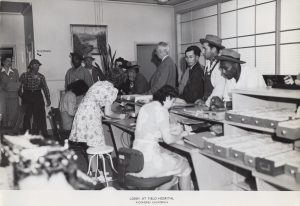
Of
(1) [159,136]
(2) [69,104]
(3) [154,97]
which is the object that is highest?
(3) [154,97]

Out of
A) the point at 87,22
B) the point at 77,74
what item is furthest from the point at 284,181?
the point at 87,22

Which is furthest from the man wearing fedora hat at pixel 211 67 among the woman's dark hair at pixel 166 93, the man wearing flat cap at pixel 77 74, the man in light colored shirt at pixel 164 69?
the man wearing flat cap at pixel 77 74

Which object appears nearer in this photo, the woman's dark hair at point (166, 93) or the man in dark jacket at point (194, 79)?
the woman's dark hair at point (166, 93)

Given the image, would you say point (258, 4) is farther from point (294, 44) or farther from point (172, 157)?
point (172, 157)

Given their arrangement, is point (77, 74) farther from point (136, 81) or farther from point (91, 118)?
point (91, 118)

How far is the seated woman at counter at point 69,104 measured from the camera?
3471 millimetres

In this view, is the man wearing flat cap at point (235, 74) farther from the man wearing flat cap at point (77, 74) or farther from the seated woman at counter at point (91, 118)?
the man wearing flat cap at point (77, 74)

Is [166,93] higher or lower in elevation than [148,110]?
higher

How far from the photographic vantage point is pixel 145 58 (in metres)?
6.77

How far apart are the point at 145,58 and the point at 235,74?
446cm

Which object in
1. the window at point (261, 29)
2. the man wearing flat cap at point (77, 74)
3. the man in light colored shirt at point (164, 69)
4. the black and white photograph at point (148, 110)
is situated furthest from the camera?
the man wearing flat cap at point (77, 74)

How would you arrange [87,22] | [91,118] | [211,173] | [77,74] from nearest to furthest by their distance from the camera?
[211,173], [91,118], [77,74], [87,22]

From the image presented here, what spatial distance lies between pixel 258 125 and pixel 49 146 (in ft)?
5.00

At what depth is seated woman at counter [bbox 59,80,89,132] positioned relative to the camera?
347 centimetres
